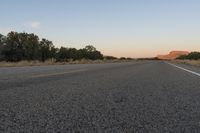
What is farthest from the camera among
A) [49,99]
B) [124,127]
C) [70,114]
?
[49,99]

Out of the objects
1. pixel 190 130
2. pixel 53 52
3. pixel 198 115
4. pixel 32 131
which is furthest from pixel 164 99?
pixel 53 52

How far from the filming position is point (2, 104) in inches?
201

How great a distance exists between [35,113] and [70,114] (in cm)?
47

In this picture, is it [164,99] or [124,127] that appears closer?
[124,127]

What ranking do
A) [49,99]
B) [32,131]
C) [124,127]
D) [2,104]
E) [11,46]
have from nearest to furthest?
[32,131], [124,127], [2,104], [49,99], [11,46]

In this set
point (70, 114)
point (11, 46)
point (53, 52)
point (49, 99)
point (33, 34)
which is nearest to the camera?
point (70, 114)

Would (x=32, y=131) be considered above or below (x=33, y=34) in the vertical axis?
below

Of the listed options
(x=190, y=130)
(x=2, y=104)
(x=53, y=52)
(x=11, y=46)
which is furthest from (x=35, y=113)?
(x=53, y=52)

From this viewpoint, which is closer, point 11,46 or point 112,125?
point 112,125

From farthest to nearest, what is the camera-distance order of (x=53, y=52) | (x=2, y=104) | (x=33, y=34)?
(x=53, y=52) < (x=33, y=34) < (x=2, y=104)

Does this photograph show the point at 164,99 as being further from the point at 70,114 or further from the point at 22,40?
the point at 22,40

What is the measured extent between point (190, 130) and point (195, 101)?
8.02 feet

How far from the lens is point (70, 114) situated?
4.35 meters

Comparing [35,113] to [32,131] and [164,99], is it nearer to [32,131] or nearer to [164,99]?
[32,131]
